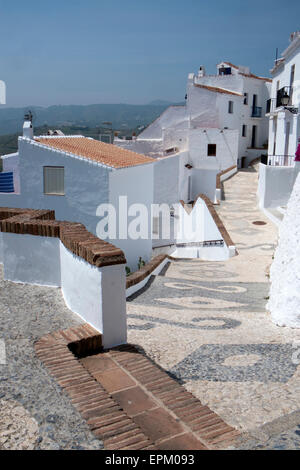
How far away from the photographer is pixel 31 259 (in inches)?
285

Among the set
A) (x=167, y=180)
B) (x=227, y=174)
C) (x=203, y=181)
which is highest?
(x=227, y=174)

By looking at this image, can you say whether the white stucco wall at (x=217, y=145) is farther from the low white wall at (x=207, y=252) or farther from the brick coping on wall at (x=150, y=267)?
the brick coping on wall at (x=150, y=267)

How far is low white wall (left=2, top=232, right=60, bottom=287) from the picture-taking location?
7102 mm

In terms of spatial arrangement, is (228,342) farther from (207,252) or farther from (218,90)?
(218,90)

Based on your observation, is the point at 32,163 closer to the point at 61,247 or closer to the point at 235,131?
the point at 61,247

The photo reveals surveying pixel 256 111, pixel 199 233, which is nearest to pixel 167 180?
pixel 199 233

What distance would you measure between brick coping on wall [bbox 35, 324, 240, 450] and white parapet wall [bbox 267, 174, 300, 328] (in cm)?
358

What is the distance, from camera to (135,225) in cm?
1833

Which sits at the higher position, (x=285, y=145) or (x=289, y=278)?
(x=285, y=145)

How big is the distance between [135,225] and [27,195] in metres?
4.42

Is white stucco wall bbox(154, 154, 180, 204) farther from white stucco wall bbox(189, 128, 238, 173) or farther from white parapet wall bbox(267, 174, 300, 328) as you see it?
white parapet wall bbox(267, 174, 300, 328)

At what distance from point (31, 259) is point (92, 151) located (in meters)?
11.2

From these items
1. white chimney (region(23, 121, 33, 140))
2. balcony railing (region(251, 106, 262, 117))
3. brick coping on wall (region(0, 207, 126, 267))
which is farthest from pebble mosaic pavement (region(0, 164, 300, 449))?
balcony railing (region(251, 106, 262, 117))
